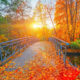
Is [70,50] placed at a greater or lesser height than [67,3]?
lesser

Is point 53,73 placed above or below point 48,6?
below

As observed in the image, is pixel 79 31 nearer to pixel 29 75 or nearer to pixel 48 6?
pixel 48 6

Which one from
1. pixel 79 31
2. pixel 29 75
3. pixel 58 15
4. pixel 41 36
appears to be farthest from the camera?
pixel 41 36

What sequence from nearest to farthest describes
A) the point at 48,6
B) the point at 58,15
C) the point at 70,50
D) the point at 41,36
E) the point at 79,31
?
the point at 70,50
the point at 79,31
the point at 58,15
the point at 48,6
the point at 41,36

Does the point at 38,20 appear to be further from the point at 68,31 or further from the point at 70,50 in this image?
the point at 70,50

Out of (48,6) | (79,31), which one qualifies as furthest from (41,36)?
(79,31)

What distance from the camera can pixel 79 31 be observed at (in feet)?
27.8

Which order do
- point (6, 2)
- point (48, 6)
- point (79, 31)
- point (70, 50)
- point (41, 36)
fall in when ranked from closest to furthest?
point (70, 50) < point (6, 2) < point (79, 31) < point (48, 6) < point (41, 36)

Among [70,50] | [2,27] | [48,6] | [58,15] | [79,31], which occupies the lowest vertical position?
[70,50]

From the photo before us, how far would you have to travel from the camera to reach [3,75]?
2.87 meters

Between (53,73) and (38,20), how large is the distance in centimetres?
1832

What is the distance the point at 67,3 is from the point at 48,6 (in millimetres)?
4948

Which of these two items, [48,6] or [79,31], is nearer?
[79,31]

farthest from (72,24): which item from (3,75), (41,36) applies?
(41,36)
